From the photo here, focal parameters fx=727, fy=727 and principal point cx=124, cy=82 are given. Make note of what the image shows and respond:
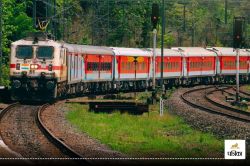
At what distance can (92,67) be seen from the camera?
46.8 meters

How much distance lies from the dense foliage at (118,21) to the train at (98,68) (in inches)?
162

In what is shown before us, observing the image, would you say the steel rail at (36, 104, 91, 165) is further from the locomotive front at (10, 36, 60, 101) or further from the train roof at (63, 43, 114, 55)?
the train roof at (63, 43, 114, 55)

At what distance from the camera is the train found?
35.8 meters

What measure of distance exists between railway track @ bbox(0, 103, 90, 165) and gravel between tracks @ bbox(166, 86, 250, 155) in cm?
526

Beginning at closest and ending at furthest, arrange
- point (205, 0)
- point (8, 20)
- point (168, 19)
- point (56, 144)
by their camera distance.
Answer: point (56, 144) → point (8, 20) → point (168, 19) → point (205, 0)

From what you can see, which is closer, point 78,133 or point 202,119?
point 78,133

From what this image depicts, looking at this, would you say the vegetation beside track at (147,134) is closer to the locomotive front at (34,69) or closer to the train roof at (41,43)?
the locomotive front at (34,69)

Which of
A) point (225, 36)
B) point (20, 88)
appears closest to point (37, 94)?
point (20, 88)

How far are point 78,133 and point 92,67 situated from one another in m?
24.0

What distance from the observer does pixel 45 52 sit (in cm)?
3606

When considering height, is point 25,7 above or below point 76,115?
above

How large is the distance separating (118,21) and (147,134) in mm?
61364

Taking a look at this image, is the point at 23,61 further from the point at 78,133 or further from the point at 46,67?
the point at 78,133

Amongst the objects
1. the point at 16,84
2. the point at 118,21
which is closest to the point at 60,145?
the point at 16,84
